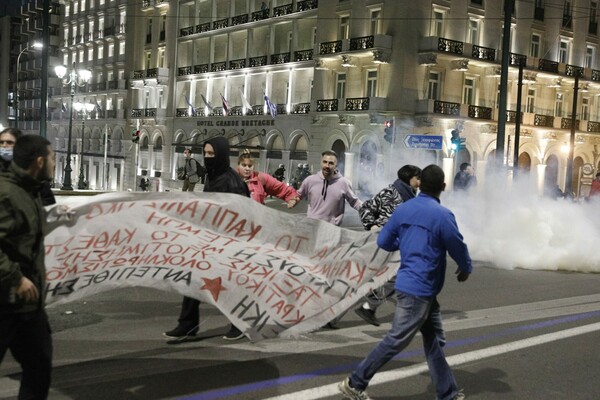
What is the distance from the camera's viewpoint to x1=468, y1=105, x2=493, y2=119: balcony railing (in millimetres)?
41688

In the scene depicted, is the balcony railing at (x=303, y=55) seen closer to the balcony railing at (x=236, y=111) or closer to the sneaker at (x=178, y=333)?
the balcony railing at (x=236, y=111)

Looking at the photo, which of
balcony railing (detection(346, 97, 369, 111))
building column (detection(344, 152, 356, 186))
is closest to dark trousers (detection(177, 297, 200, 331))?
balcony railing (detection(346, 97, 369, 111))

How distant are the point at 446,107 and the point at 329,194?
32.9 meters

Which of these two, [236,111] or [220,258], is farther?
[236,111]

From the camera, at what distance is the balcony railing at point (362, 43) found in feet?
133

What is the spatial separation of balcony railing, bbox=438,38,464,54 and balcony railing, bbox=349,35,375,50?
12.5ft

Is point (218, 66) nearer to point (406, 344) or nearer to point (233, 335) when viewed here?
point (233, 335)

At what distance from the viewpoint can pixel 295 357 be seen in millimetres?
6938

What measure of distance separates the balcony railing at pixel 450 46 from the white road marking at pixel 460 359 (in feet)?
109

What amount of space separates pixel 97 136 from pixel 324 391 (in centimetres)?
7257

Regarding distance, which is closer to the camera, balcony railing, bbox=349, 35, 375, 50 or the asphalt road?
the asphalt road

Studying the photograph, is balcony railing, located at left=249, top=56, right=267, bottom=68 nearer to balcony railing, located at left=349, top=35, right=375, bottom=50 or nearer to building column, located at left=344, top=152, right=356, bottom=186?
balcony railing, located at left=349, top=35, right=375, bottom=50

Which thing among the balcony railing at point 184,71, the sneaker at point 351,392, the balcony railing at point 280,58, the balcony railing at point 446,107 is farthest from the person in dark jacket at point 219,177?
the balcony railing at point 184,71

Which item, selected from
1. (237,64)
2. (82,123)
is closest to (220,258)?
(237,64)
